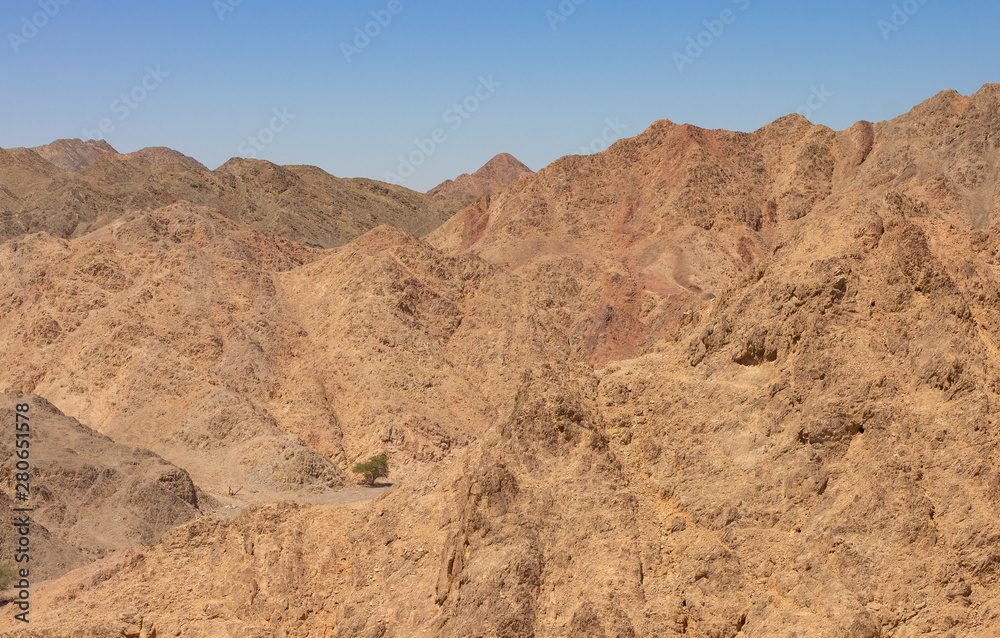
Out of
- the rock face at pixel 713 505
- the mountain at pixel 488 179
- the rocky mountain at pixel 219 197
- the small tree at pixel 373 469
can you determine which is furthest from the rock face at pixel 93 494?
the mountain at pixel 488 179

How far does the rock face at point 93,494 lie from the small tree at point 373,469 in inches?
285

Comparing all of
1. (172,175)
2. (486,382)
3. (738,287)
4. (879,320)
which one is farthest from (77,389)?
(172,175)

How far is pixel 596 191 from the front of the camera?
→ 7125 cm

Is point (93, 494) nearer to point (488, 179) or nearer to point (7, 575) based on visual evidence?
point (7, 575)

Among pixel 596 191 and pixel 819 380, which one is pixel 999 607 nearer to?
pixel 819 380

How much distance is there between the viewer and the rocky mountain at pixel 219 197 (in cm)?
8306

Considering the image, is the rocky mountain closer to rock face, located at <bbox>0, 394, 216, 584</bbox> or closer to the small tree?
the small tree

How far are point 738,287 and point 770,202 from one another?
54083mm

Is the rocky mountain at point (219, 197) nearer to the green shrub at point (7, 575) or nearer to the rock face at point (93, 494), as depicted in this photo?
the rock face at point (93, 494)

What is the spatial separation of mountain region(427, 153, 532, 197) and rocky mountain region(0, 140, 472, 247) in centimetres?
3532

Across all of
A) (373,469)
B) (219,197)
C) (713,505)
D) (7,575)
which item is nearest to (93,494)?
(7,575)

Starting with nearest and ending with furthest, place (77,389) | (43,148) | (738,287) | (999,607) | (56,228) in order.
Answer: (999,607)
(738,287)
(77,389)
(56,228)
(43,148)

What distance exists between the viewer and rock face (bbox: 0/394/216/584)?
27.4 metres

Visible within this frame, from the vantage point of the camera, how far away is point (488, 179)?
16962 cm
